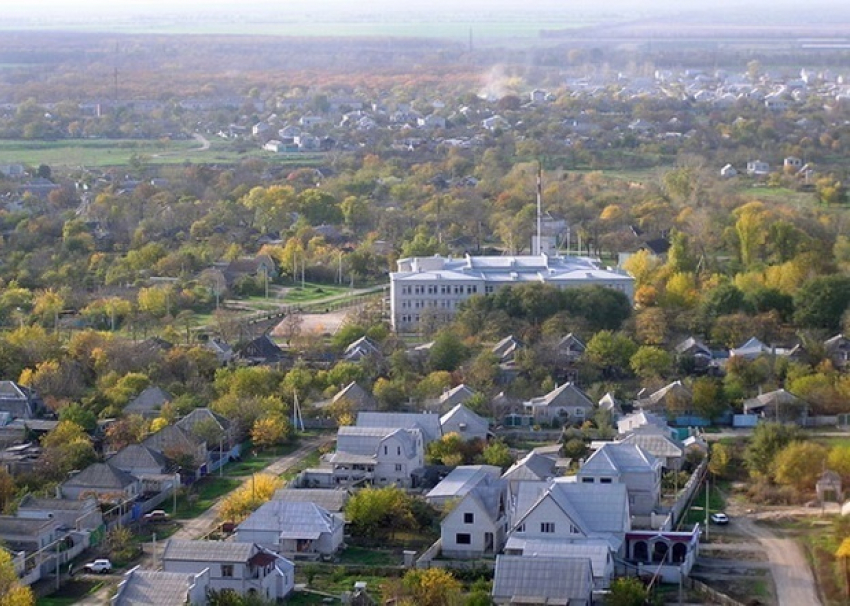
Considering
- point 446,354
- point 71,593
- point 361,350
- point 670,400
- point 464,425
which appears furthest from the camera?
point 361,350

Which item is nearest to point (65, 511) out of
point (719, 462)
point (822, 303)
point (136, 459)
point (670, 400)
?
point (136, 459)

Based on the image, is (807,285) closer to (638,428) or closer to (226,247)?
(638,428)

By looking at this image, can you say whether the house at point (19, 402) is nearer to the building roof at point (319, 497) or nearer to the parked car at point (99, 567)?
the building roof at point (319, 497)

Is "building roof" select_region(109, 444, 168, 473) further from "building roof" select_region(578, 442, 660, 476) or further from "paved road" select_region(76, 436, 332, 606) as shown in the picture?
"building roof" select_region(578, 442, 660, 476)

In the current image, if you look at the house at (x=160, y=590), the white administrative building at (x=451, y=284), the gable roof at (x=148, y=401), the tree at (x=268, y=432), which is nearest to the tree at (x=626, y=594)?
the house at (x=160, y=590)

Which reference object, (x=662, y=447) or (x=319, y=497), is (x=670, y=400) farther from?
(x=319, y=497)

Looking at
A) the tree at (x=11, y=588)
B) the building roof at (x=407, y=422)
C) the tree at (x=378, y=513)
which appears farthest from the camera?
the building roof at (x=407, y=422)

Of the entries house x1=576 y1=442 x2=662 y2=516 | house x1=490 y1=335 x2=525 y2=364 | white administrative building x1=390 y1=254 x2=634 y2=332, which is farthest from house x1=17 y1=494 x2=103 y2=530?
white administrative building x1=390 y1=254 x2=634 y2=332
